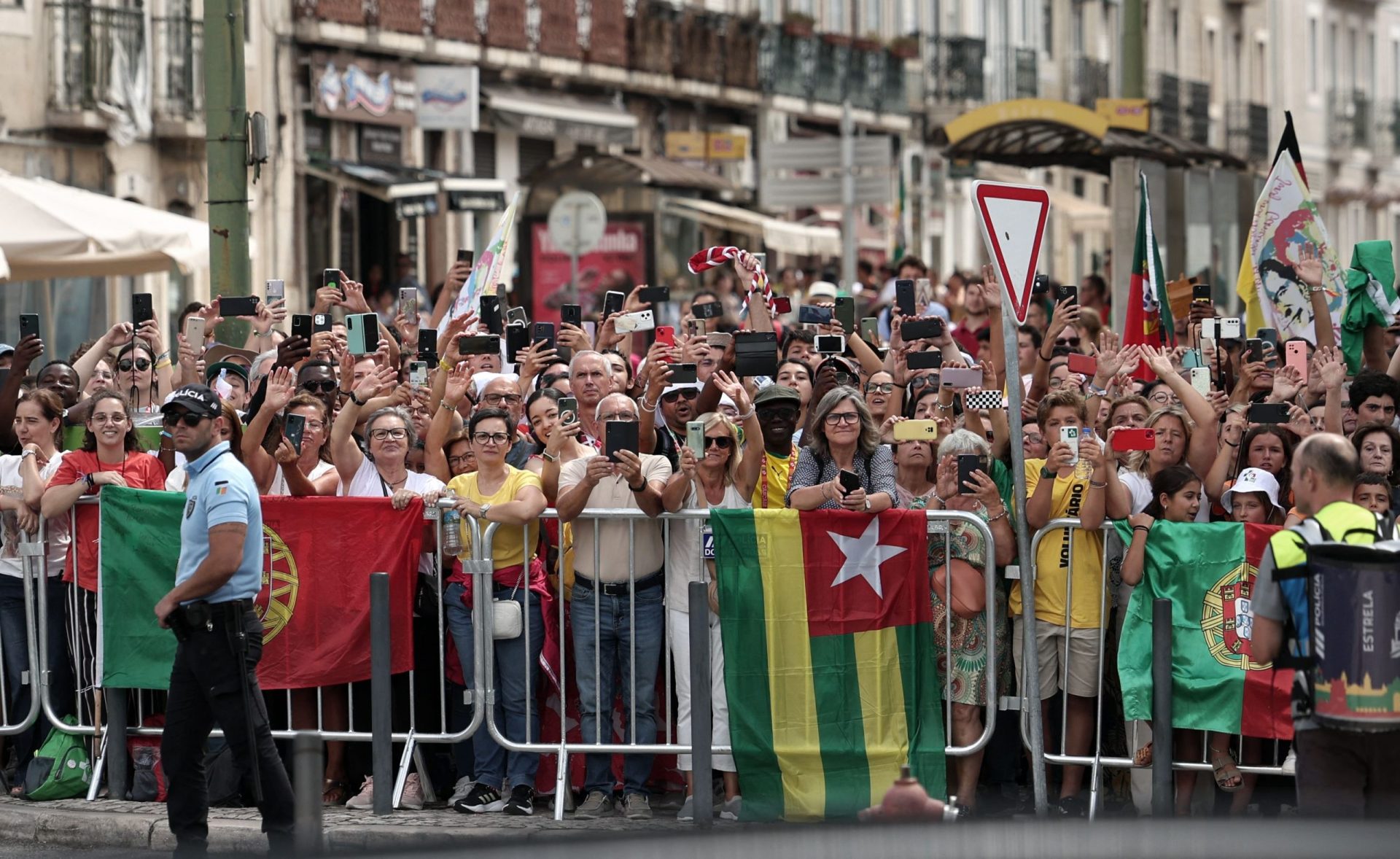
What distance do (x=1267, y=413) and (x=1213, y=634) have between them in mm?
1069

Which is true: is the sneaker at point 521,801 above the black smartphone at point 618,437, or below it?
below

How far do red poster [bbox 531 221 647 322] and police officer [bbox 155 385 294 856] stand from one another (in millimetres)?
19024

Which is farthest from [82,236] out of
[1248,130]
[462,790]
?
[1248,130]

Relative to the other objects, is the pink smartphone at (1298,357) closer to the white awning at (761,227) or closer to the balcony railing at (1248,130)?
the white awning at (761,227)

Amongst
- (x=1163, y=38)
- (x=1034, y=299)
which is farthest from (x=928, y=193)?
(x=1034, y=299)

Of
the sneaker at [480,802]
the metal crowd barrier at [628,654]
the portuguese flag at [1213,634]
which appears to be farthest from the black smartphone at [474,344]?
the portuguese flag at [1213,634]

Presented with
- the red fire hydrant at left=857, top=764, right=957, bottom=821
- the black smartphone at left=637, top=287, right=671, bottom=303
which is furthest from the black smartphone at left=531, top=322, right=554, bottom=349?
the red fire hydrant at left=857, top=764, right=957, bottom=821

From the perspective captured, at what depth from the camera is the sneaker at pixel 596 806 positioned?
988 cm

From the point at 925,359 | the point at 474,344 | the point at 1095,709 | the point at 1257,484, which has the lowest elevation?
the point at 1095,709

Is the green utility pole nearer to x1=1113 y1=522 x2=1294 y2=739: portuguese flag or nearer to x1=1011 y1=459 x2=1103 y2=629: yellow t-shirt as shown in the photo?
x1=1011 y1=459 x2=1103 y2=629: yellow t-shirt

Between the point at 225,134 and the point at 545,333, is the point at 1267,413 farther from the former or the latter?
the point at 225,134

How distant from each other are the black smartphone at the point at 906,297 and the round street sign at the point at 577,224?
36.3ft

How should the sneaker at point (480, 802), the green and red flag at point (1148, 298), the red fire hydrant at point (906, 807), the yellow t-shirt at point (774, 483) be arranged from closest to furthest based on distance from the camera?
1. the red fire hydrant at point (906, 807)
2. the sneaker at point (480, 802)
3. the yellow t-shirt at point (774, 483)
4. the green and red flag at point (1148, 298)

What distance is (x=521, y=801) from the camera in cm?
996
